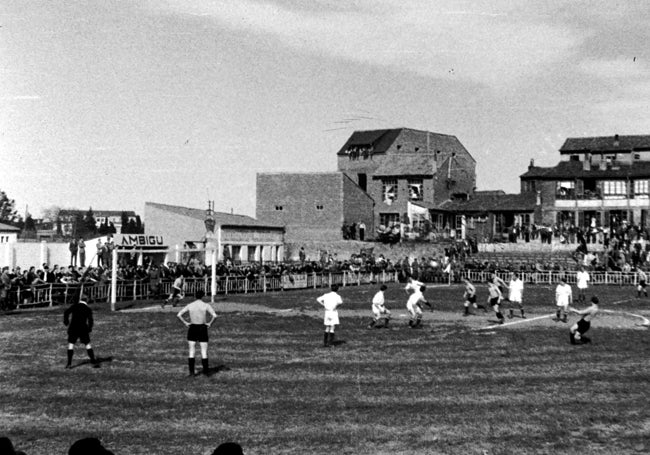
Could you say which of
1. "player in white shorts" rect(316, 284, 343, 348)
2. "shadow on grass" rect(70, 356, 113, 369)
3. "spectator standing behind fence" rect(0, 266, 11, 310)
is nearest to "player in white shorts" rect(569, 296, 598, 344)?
"player in white shorts" rect(316, 284, 343, 348)

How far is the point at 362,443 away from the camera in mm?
11844

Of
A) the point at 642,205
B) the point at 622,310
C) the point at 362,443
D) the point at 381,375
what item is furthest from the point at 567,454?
the point at 642,205

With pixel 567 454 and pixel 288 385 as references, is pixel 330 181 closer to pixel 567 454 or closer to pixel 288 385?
pixel 288 385

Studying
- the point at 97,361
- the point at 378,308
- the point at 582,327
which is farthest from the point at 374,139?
the point at 97,361

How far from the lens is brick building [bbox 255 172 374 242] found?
72.3 m

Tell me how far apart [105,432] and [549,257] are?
47.6 m

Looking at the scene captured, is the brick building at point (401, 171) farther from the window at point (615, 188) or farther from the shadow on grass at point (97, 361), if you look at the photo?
the shadow on grass at point (97, 361)

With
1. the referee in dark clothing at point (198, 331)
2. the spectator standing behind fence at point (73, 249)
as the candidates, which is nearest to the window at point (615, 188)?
the spectator standing behind fence at point (73, 249)

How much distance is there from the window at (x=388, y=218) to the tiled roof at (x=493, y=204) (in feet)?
11.4

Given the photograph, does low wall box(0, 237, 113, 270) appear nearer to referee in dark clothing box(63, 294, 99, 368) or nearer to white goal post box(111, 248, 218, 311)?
white goal post box(111, 248, 218, 311)

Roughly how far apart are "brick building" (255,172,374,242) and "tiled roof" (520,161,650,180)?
17.4 meters

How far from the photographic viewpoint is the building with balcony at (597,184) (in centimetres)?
6706

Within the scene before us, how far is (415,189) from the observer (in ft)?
253

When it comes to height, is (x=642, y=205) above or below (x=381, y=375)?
above
